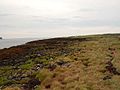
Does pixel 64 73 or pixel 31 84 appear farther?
pixel 64 73

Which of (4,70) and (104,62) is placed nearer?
(104,62)

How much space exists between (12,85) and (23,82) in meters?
1.79

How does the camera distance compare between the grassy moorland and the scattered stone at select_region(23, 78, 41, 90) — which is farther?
the scattered stone at select_region(23, 78, 41, 90)

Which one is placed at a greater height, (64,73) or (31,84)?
(64,73)

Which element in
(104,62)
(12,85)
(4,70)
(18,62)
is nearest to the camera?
(12,85)

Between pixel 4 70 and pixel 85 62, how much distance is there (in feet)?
39.8

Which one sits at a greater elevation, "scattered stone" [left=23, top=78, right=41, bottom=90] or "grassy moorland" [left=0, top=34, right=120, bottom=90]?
"grassy moorland" [left=0, top=34, right=120, bottom=90]

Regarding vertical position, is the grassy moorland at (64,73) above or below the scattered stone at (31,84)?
above

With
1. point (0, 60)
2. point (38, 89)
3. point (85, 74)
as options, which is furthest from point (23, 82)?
point (0, 60)

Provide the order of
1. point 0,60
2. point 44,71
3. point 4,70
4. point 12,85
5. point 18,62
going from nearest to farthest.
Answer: point 12,85 < point 44,71 < point 4,70 < point 18,62 < point 0,60

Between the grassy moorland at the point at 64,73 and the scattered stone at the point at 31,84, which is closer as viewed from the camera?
the grassy moorland at the point at 64,73

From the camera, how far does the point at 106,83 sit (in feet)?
101

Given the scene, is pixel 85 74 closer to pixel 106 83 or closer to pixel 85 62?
pixel 106 83

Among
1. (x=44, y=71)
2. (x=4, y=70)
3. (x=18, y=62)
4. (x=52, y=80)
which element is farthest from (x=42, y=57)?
(x=52, y=80)
